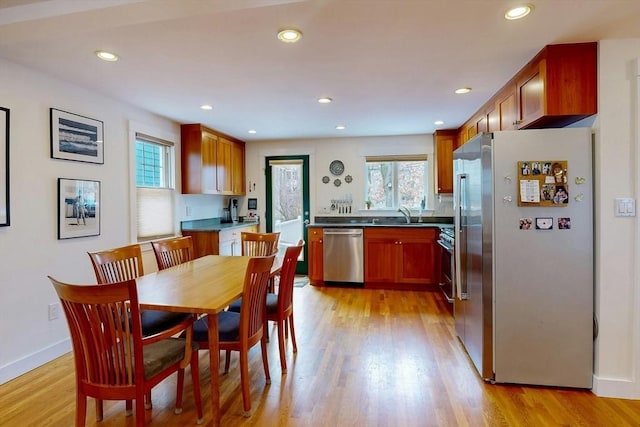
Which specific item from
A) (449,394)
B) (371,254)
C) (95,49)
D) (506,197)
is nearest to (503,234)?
(506,197)

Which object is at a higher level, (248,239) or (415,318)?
(248,239)

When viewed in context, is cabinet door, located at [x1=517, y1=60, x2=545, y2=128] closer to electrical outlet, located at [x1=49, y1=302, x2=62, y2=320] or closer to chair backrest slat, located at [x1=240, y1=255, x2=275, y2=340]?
chair backrest slat, located at [x1=240, y1=255, x2=275, y2=340]

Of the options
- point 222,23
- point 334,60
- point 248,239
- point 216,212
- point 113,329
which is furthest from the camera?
point 216,212

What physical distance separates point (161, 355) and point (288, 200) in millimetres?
4174

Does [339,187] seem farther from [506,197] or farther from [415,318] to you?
[506,197]

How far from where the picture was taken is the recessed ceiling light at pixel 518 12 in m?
1.76

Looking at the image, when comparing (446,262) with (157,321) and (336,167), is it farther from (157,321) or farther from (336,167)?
(157,321)

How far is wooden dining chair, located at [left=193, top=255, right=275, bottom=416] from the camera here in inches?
77.4

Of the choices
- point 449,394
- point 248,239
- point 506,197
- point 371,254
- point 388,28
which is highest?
point 388,28

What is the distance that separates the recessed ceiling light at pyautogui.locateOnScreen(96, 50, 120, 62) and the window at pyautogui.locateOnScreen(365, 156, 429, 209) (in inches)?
148

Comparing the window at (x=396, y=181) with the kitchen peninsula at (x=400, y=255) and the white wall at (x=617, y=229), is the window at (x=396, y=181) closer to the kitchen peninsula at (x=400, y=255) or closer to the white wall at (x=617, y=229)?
the kitchen peninsula at (x=400, y=255)

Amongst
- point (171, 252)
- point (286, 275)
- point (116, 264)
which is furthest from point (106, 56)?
point (286, 275)

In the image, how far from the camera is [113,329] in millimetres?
1509

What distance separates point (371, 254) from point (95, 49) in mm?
3753
